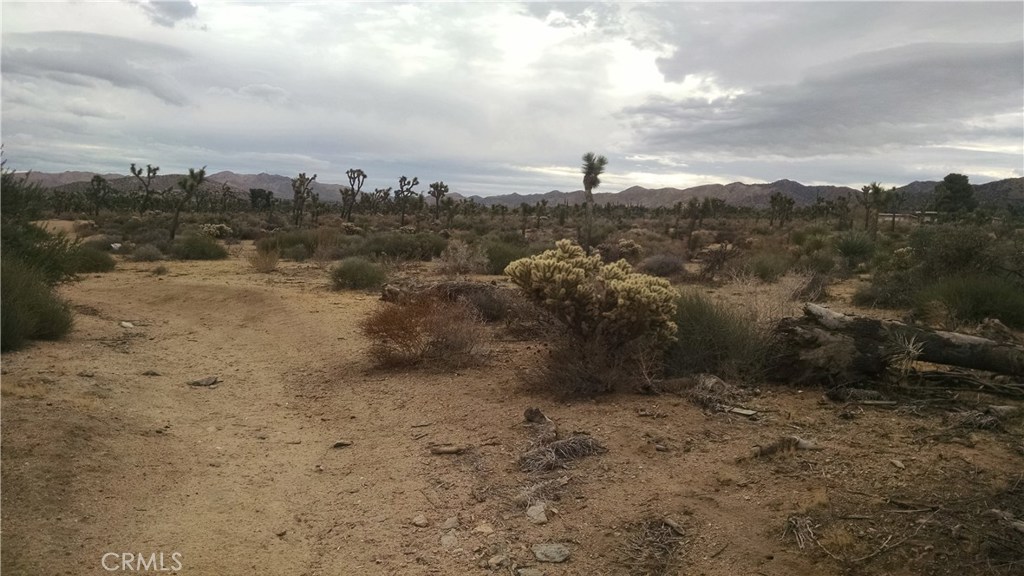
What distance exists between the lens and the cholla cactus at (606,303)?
7.23 meters

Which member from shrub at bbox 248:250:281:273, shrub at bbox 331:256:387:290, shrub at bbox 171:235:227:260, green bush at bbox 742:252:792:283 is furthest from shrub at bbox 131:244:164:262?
green bush at bbox 742:252:792:283

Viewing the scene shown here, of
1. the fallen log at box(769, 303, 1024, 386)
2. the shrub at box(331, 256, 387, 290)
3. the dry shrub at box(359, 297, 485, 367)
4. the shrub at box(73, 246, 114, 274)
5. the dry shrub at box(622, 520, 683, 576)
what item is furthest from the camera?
the shrub at box(73, 246, 114, 274)

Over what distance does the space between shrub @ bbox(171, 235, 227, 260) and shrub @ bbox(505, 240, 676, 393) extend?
2098 centimetres

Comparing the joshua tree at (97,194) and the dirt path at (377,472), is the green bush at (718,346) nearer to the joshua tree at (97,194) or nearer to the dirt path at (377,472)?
the dirt path at (377,472)

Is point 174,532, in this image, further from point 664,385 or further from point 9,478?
point 664,385

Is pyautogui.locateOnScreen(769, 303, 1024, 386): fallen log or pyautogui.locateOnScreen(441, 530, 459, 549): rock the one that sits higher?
pyautogui.locateOnScreen(769, 303, 1024, 386): fallen log

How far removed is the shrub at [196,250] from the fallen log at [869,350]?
76.0 feet

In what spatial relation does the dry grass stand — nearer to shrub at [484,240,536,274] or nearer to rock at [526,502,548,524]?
rock at [526,502,548,524]

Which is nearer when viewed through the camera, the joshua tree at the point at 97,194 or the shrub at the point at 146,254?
the shrub at the point at 146,254

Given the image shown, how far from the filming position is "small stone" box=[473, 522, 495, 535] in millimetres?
4453

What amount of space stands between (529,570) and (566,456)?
155cm

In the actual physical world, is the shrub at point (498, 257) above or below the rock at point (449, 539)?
above

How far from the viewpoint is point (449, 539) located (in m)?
4.40

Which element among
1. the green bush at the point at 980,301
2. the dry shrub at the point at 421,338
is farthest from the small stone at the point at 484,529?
the green bush at the point at 980,301
